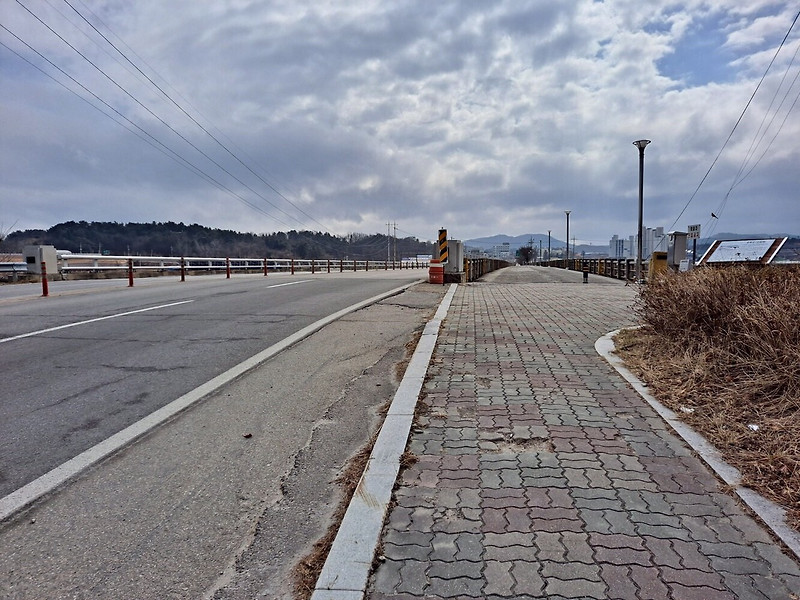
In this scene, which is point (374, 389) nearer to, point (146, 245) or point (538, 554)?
point (538, 554)

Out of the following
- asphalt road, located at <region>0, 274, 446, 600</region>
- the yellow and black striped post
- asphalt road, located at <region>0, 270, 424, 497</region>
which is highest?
the yellow and black striped post

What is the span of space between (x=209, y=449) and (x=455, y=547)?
2316 millimetres

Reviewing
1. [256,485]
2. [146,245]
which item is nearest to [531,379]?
[256,485]

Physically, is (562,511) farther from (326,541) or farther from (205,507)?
(205,507)

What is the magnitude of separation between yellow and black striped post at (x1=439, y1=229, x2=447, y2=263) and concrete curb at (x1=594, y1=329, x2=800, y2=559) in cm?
1525

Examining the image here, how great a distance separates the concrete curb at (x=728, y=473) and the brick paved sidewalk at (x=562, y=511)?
2.7 inches

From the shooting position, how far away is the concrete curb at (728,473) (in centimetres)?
274

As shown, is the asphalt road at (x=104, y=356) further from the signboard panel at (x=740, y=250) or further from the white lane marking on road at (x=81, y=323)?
the signboard panel at (x=740, y=250)

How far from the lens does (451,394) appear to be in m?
5.24

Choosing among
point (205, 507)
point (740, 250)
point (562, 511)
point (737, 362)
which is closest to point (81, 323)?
point (205, 507)

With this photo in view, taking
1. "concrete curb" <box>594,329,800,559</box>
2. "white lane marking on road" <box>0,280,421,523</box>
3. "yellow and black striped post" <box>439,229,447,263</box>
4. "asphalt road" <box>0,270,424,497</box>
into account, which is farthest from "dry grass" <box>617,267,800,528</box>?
"yellow and black striped post" <box>439,229,447,263</box>

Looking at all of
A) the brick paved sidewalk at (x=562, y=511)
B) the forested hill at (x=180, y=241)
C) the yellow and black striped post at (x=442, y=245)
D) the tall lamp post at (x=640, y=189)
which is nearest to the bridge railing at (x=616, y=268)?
the tall lamp post at (x=640, y=189)

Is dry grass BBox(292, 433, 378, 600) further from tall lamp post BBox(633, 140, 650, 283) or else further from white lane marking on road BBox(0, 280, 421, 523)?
tall lamp post BBox(633, 140, 650, 283)

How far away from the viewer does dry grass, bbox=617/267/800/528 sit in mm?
3572
